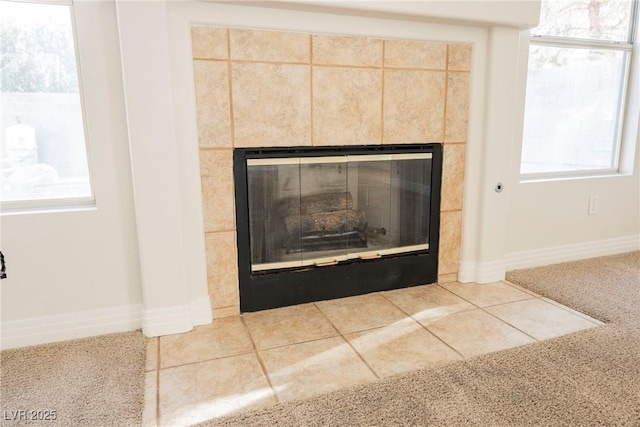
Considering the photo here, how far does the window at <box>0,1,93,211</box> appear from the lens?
71.7 inches

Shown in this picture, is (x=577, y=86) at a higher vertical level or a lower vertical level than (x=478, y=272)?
higher

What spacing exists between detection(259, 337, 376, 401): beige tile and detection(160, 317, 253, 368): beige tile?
0.16 meters

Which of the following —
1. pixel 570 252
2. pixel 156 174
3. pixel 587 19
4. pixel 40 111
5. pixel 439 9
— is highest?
pixel 587 19

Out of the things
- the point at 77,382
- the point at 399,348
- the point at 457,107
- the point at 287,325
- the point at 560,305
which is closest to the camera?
the point at 77,382

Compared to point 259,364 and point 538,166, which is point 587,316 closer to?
point 538,166

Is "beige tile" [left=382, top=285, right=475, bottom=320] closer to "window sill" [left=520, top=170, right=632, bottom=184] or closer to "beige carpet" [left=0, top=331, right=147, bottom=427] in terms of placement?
"window sill" [left=520, top=170, right=632, bottom=184]

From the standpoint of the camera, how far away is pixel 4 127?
72.7 inches

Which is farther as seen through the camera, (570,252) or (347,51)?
(570,252)

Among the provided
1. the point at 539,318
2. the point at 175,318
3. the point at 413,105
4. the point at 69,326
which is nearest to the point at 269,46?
the point at 413,105

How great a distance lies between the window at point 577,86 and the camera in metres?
2.78

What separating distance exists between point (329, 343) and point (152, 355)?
769 millimetres

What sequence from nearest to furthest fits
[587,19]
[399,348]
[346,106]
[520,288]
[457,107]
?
[399,348]
[346,106]
[457,107]
[520,288]
[587,19]

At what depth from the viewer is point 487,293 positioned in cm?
249

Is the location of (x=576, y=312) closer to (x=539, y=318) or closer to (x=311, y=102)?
(x=539, y=318)
